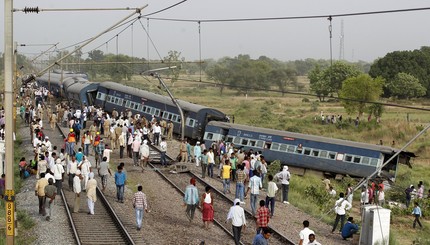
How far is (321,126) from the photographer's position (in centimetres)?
6141

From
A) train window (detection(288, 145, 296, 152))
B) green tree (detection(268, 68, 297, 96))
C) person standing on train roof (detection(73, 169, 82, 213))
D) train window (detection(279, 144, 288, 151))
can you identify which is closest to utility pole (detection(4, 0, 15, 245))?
person standing on train roof (detection(73, 169, 82, 213))

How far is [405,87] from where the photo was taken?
8594 centimetres

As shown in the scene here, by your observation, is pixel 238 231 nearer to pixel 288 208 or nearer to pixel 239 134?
pixel 288 208

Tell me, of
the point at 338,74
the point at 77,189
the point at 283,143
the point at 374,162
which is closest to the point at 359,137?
the point at 283,143

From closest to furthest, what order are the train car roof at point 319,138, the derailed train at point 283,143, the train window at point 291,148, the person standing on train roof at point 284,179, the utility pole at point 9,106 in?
the utility pole at point 9,106 → the person standing on train roof at point 284,179 → the train car roof at point 319,138 → the derailed train at point 283,143 → the train window at point 291,148

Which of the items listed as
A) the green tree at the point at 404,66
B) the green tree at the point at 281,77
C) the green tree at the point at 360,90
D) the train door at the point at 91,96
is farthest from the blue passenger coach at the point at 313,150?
the green tree at the point at 281,77

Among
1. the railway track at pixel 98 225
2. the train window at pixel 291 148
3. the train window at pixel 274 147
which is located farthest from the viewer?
the train window at pixel 274 147

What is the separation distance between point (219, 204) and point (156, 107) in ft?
69.2

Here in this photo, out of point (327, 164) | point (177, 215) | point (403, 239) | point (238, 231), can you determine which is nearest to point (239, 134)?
point (327, 164)

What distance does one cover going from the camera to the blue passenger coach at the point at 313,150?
32.2 m

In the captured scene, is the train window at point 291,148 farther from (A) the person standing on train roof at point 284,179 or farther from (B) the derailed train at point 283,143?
(A) the person standing on train roof at point 284,179

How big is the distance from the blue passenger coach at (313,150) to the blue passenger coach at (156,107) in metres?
1.65

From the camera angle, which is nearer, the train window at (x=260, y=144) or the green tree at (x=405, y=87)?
the train window at (x=260, y=144)

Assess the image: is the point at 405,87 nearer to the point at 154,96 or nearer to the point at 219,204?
the point at 154,96
